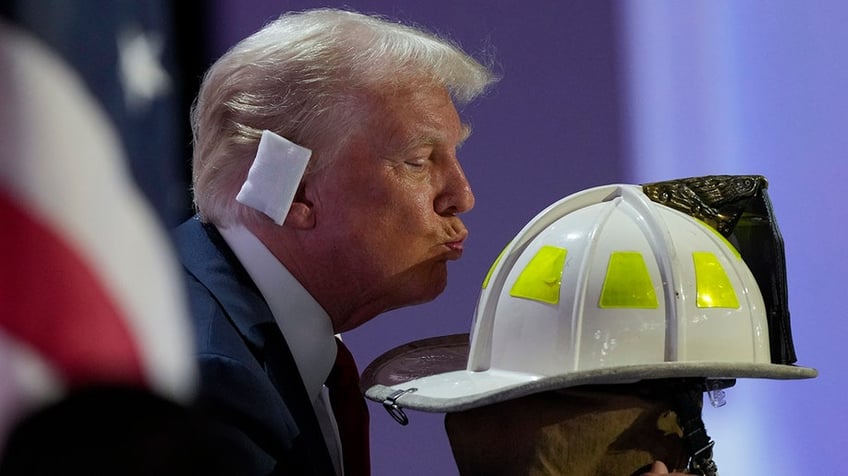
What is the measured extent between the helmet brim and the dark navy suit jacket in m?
0.11

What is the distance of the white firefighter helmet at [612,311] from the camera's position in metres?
1.28

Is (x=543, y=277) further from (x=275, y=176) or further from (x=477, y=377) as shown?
(x=275, y=176)

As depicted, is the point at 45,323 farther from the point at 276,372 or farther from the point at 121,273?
the point at 276,372

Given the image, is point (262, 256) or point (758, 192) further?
point (262, 256)

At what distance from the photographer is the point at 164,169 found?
30.9 inches

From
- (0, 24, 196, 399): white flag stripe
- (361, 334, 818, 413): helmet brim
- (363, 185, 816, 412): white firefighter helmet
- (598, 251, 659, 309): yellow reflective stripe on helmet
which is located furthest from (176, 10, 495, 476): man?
(0, 24, 196, 399): white flag stripe

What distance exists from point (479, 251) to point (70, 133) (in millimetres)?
1626

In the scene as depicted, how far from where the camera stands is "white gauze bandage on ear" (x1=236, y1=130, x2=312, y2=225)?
1.67 meters

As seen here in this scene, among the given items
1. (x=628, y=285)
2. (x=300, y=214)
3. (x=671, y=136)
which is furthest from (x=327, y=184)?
(x=671, y=136)

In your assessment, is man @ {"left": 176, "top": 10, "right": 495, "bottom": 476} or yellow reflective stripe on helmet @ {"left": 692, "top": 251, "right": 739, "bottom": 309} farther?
man @ {"left": 176, "top": 10, "right": 495, "bottom": 476}

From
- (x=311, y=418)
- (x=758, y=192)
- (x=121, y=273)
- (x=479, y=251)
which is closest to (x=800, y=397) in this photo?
(x=479, y=251)

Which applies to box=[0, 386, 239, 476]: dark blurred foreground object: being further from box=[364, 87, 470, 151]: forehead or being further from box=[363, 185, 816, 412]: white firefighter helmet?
box=[364, 87, 470, 151]: forehead

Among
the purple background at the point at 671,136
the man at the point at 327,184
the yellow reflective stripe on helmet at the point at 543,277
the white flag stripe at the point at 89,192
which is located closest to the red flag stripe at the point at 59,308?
the white flag stripe at the point at 89,192

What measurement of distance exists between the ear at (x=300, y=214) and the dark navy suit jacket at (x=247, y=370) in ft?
0.35
